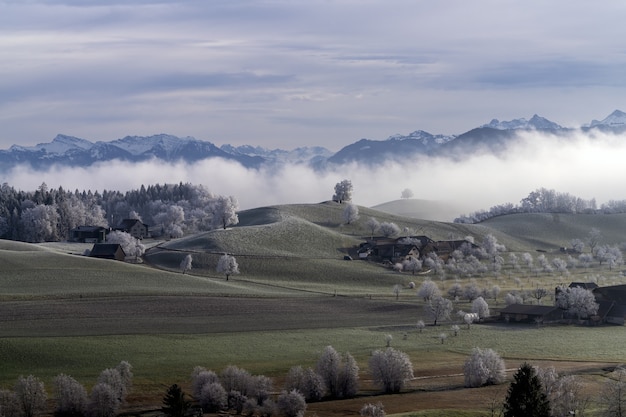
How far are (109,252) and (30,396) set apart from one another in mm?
73486

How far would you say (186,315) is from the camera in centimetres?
8300

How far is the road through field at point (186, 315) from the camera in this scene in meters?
75.1

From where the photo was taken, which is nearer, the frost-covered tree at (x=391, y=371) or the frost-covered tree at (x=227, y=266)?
the frost-covered tree at (x=391, y=371)

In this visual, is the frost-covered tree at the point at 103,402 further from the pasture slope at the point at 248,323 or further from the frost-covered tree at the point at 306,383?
the frost-covered tree at the point at 306,383

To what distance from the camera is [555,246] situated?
6427 inches

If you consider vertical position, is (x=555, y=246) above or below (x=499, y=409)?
above

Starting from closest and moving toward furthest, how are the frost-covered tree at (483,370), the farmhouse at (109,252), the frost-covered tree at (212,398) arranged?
the frost-covered tree at (212,398) < the frost-covered tree at (483,370) < the farmhouse at (109,252)

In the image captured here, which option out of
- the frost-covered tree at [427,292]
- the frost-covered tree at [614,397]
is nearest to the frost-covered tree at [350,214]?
the frost-covered tree at [427,292]

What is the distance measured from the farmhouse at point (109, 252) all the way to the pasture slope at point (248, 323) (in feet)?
17.8

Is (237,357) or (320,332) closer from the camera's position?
(237,357)

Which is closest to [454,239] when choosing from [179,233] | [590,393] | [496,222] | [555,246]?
[555,246]

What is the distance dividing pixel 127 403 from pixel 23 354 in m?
12.9

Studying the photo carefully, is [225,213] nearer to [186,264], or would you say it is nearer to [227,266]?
[186,264]

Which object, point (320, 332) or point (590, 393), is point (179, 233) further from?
point (590, 393)
